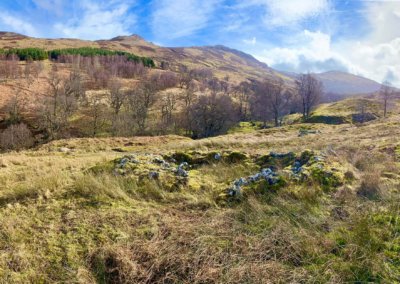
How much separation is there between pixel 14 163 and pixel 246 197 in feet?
44.7

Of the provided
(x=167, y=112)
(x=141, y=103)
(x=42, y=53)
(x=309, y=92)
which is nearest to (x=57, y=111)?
(x=141, y=103)

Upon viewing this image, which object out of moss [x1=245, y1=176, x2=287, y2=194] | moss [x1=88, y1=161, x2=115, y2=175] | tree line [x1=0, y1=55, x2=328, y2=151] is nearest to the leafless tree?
tree line [x1=0, y1=55, x2=328, y2=151]

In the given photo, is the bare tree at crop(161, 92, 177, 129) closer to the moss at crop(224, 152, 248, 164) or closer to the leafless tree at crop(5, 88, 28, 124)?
the leafless tree at crop(5, 88, 28, 124)

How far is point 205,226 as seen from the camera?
189 inches

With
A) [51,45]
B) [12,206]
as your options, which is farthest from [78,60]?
[12,206]

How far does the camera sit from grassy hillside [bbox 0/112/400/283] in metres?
3.73

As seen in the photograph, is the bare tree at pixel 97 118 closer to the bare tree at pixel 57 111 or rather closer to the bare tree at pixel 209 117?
the bare tree at pixel 57 111

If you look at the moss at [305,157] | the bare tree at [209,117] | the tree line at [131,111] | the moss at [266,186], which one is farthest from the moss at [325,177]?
the bare tree at [209,117]

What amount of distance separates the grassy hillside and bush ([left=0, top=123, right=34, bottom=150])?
43963 millimetres

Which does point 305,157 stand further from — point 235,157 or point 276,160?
point 235,157

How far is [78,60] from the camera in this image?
4936 inches

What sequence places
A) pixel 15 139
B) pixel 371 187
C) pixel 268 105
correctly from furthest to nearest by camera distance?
pixel 268 105 → pixel 15 139 → pixel 371 187

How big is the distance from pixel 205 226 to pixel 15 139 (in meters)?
51.2

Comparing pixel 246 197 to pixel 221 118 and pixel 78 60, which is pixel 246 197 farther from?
pixel 78 60
